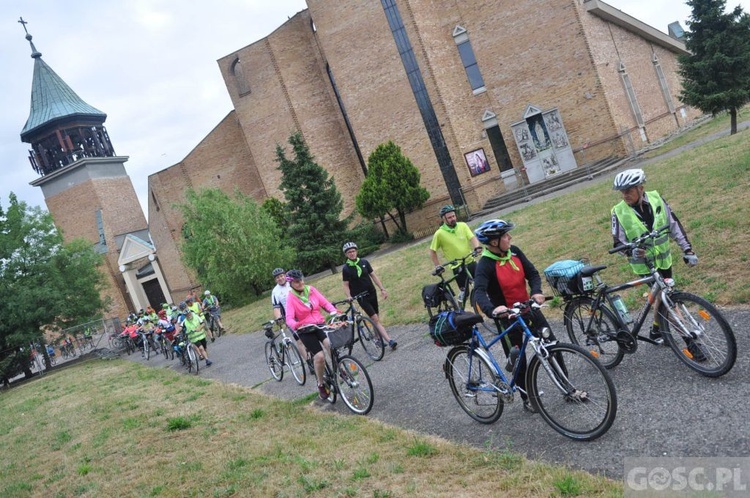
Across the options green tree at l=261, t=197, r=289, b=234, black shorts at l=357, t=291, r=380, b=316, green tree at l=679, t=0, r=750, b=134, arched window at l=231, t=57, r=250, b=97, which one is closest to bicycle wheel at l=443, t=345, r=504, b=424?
black shorts at l=357, t=291, r=380, b=316

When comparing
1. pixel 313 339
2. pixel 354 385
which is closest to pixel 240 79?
pixel 313 339

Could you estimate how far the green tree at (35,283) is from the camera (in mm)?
31047

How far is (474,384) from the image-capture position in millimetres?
5836

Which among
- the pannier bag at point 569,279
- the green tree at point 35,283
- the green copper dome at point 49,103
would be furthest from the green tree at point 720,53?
the green copper dome at point 49,103

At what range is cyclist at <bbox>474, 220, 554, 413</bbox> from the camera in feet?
17.3

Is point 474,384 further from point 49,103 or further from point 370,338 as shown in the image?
point 49,103

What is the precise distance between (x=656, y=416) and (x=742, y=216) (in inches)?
261

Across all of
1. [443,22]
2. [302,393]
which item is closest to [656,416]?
[302,393]

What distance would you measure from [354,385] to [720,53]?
26.0m

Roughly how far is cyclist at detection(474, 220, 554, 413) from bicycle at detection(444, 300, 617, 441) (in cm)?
10

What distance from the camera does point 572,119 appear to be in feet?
102

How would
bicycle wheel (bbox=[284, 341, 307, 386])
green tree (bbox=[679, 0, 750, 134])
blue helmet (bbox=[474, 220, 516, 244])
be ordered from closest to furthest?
blue helmet (bbox=[474, 220, 516, 244]), bicycle wheel (bbox=[284, 341, 307, 386]), green tree (bbox=[679, 0, 750, 134])

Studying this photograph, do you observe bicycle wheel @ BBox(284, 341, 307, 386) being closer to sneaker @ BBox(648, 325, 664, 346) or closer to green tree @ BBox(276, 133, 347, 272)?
sneaker @ BBox(648, 325, 664, 346)

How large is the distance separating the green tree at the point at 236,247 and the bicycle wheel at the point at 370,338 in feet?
68.9
